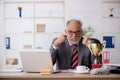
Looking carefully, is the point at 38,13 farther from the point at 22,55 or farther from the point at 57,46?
the point at 22,55

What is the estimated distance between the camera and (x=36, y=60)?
2.43 meters

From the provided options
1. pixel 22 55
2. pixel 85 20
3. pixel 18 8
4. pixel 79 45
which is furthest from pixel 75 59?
pixel 18 8

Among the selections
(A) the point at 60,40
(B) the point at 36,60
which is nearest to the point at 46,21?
(A) the point at 60,40

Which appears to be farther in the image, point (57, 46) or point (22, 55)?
point (57, 46)

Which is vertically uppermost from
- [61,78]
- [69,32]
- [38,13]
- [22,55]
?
[38,13]

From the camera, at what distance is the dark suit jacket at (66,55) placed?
9.70 feet

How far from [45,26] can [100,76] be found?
135 inches

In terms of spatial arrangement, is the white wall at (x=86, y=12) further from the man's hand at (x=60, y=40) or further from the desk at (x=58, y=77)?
the desk at (x=58, y=77)

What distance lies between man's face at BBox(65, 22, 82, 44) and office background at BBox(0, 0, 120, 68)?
7.81 ft

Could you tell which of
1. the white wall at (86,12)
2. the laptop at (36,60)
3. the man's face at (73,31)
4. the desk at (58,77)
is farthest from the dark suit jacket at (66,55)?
the white wall at (86,12)

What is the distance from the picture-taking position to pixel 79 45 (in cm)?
306

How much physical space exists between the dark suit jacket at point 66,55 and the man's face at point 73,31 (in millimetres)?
111

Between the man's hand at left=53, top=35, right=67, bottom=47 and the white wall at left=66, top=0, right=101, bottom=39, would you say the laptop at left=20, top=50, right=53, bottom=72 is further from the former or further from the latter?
the white wall at left=66, top=0, right=101, bottom=39

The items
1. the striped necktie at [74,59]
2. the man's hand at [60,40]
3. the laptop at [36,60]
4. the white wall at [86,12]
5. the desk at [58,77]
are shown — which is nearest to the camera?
the desk at [58,77]
